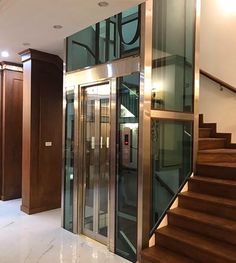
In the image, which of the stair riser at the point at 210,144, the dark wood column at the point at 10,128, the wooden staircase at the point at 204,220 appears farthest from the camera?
the dark wood column at the point at 10,128

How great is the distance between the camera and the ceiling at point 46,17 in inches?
124

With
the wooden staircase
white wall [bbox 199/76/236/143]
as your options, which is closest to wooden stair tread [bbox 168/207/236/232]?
the wooden staircase

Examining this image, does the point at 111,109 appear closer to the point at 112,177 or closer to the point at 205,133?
the point at 112,177

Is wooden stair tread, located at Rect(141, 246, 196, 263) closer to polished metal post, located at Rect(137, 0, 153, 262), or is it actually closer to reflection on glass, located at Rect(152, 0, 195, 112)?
polished metal post, located at Rect(137, 0, 153, 262)

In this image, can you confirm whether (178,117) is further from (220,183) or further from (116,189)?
(116,189)

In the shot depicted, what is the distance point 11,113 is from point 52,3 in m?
3.45

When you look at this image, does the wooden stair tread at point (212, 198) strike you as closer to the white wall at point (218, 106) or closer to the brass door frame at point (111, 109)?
the brass door frame at point (111, 109)

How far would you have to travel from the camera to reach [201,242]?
120 inches

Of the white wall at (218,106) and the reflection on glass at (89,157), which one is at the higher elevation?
the white wall at (218,106)

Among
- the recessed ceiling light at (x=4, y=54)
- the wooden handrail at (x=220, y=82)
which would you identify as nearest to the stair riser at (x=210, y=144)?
the wooden handrail at (x=220, y=82)

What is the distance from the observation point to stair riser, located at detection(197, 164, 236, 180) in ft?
12.1

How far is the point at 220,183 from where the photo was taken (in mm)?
3578

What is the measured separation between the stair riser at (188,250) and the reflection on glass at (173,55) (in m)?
1.58

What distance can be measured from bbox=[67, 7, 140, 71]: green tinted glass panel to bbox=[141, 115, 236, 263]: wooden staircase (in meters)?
1.91
